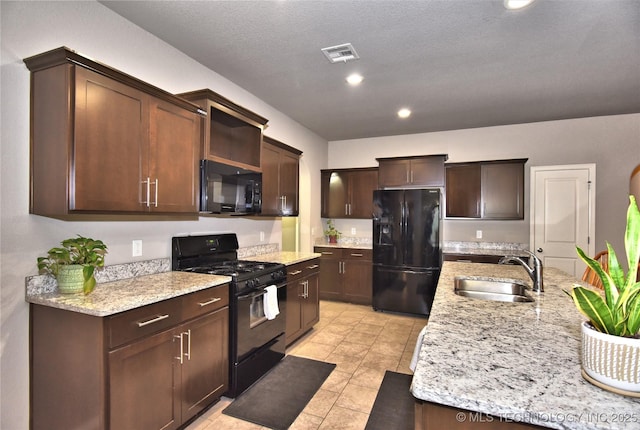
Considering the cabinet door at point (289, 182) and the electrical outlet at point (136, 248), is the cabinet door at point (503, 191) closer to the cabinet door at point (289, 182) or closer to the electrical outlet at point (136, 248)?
the cabinet door at point (289, 182)

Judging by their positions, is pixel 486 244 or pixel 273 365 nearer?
pixel 273 365

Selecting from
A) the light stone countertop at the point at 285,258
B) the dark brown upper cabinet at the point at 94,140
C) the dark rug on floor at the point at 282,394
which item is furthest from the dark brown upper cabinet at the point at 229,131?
the dark rug on floor at the point at 282,394

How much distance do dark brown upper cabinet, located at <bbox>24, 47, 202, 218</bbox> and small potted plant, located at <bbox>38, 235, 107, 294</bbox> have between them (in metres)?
0.20

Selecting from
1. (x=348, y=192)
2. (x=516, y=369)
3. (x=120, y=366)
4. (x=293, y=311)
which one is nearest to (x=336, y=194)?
(x=348, y=192)

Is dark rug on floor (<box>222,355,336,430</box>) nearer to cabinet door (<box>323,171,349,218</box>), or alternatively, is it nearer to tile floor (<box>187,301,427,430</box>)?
tile floor (<box>187,301,427,430</box>)

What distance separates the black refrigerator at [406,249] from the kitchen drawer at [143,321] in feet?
10.5

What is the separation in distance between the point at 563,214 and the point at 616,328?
4.46m

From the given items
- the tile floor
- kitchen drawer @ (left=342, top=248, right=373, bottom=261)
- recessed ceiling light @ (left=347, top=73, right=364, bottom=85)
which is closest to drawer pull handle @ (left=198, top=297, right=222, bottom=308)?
the tile floor

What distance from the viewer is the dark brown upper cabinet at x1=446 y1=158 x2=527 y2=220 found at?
4.53 metres

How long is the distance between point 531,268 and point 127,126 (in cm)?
265

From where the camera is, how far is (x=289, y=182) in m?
3.92

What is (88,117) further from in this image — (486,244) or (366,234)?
(486,244)

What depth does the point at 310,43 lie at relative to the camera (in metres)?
2.53

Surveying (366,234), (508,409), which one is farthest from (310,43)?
(366,234)
